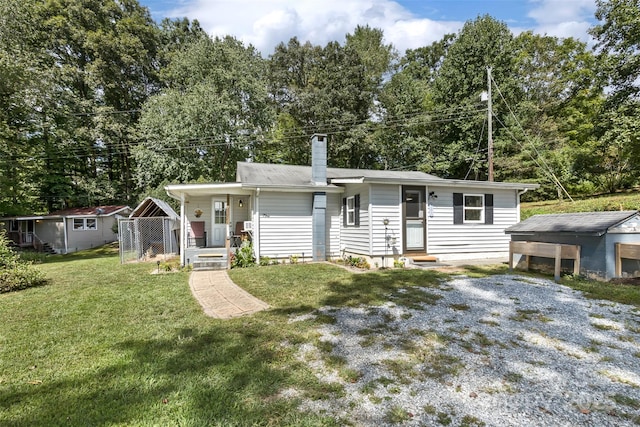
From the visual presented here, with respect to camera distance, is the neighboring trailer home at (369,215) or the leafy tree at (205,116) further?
the leafy tree at (205,116)

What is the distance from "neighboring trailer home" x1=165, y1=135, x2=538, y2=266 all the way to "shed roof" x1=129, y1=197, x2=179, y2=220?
3524mm

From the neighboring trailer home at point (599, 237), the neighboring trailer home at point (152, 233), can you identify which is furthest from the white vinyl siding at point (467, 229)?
the neighboring trailer home at point (152, 233)

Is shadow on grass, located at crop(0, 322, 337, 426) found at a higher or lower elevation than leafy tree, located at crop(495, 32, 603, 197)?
lower

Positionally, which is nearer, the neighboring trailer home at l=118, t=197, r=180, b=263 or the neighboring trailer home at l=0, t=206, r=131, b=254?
the neighboring trailer home at l=118, t=197, r=180, b=263

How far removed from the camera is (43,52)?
2072cm

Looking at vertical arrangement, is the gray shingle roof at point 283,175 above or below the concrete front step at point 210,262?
above

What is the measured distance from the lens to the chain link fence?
41.4 ft

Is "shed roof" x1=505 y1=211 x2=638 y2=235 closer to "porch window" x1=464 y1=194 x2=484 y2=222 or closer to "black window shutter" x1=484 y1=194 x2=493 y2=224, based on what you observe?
"porch window" x1=464 y1=194 x2=484 y2=222

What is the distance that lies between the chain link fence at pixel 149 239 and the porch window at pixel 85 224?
8291 millimetres

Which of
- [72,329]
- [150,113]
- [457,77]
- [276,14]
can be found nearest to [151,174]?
Answer: [150,113]

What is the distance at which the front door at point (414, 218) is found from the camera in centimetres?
980

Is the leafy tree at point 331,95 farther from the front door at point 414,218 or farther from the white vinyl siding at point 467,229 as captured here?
the front door at point 414,218

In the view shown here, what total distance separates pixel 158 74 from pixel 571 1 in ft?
89.8

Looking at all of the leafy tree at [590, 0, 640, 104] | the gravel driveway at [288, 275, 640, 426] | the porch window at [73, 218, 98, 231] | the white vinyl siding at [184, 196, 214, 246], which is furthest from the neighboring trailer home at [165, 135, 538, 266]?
the porch window at [73, 218, 98, 231]
